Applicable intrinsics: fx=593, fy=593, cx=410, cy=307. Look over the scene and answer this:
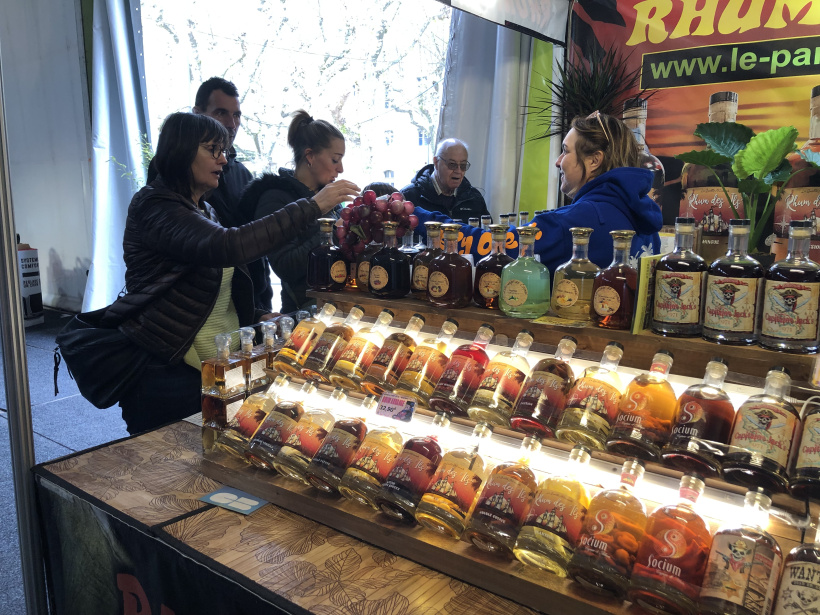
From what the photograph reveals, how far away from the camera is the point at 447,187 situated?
3.37 meters

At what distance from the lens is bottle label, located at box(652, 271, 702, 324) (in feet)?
3.73

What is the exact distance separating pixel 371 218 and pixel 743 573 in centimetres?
119

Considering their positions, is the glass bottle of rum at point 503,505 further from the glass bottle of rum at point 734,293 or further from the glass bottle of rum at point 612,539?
the glass bottle of rum at point 734,293

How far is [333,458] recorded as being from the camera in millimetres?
1341

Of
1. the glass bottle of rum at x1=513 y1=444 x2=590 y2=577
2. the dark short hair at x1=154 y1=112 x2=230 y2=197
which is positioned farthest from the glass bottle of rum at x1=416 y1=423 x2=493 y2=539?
the dark short hair at x1=154 y1=112 x2=230 y2=197

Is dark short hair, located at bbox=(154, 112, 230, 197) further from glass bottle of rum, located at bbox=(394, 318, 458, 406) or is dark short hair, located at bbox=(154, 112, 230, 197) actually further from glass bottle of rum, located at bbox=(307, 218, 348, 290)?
glass bottle of rum, located at bbox=(394, 318, 458, 406)

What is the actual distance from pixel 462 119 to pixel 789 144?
2.90 meters

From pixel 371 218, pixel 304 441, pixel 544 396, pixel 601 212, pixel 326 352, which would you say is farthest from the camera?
pixel 601 212

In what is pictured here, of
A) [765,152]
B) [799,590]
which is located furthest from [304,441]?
[765,152]

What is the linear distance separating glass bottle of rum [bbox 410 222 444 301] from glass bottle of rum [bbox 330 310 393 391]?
0.10 m

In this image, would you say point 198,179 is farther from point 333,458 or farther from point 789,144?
point 789,144

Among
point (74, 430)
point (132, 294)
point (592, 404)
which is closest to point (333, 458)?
point (592, 404)

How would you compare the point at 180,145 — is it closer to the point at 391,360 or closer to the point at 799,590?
the point at 391,360

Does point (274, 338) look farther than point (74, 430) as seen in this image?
No
